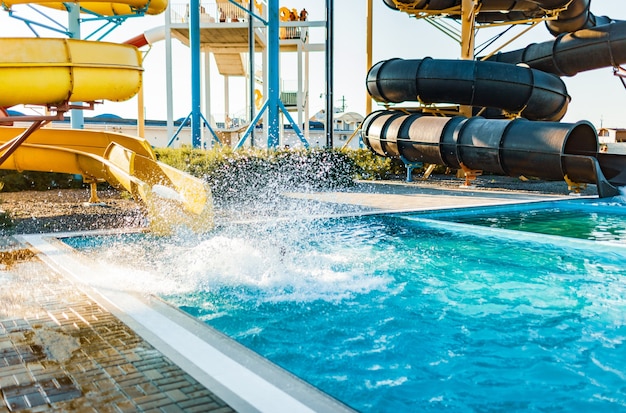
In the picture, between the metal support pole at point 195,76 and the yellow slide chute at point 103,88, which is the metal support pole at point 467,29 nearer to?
the metal support pole at point 195,76

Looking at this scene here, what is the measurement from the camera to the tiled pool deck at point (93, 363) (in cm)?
236

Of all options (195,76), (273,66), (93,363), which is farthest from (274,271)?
(195,76)

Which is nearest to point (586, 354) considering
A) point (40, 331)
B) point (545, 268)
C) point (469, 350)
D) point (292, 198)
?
point (469, 350)

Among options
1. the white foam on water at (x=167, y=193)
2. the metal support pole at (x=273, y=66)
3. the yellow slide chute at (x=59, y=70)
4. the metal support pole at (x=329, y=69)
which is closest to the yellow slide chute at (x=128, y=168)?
the white foam on water at (x=167, y=193)

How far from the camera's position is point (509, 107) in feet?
43.3

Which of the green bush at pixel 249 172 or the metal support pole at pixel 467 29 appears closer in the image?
the green bush at pixel 249 172

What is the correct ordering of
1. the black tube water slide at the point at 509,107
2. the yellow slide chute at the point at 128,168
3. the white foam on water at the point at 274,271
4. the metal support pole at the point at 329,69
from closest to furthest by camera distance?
the white foam on water at the point at 274,271 < the yellow slide chute at the point at 128,168 < the black tube water slide at the point at 509,107 < the metal support pole at the point at 329,69

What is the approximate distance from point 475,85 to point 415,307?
9224mm

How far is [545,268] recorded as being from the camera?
5.74 metres

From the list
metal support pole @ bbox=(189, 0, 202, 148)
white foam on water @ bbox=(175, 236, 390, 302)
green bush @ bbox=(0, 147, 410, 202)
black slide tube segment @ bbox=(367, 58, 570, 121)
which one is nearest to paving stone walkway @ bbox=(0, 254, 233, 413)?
white foam on water @ bbox=(175, 236, 390, 302)

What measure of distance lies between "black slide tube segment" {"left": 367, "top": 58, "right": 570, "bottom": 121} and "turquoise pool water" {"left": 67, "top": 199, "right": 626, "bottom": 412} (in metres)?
6.19

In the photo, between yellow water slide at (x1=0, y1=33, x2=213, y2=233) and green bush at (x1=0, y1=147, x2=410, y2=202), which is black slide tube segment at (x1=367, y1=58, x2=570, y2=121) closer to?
green bush at (x1=0, y1=147, x2=410, y2=202)

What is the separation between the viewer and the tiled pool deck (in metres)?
2.36

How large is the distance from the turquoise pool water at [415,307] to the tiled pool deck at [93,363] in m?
0.60
